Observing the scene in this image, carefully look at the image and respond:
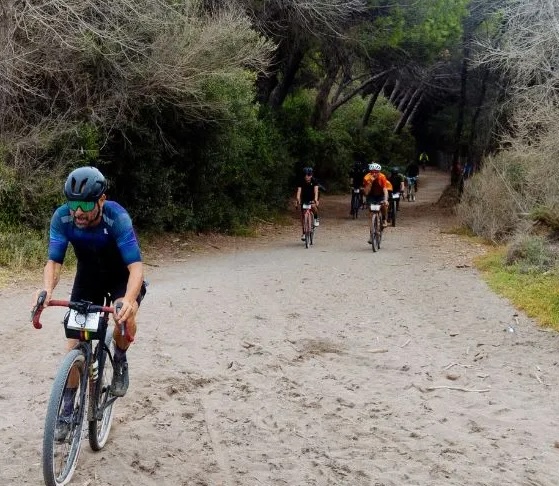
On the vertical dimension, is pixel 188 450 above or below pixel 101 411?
below

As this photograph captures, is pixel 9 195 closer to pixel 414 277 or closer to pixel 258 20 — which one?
pixel 414 277

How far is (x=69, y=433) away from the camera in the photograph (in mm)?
4031

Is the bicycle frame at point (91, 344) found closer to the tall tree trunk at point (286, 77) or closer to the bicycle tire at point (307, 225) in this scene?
the bicycle tire at point (307, 225)

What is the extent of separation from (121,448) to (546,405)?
11.9 ft

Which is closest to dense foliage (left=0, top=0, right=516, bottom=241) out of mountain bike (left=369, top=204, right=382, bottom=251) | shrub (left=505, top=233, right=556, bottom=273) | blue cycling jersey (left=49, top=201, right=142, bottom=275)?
mountain bike (left=369, top=204, right=382, bottom=251)

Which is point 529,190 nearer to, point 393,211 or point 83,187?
point 393,211

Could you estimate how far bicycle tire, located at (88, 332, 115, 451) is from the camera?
4.41 meters

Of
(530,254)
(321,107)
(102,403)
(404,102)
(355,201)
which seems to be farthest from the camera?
(404,102)

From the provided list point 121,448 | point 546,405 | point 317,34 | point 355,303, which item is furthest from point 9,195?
point 317,34

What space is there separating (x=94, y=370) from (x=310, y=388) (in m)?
2.41

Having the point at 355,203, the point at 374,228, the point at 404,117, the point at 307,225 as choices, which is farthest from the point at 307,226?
the point at 404,117

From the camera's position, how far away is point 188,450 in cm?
473

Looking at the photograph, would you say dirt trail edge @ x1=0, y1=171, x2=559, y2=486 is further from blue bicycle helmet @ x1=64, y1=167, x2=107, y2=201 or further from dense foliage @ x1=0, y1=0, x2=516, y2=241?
dense foliage @ x1=0, y1=0, x2=516, y2=241

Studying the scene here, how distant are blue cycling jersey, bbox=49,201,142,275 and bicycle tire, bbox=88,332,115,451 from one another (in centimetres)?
62
